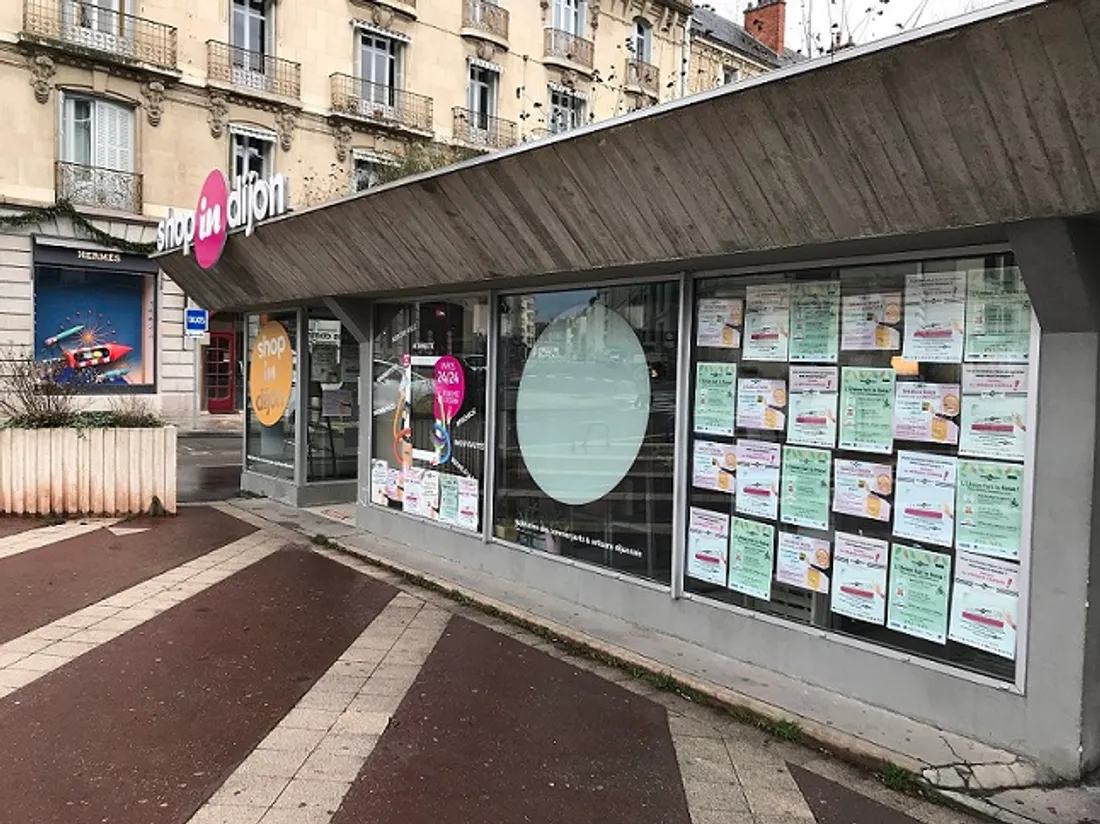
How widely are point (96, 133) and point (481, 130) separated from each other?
1132cm

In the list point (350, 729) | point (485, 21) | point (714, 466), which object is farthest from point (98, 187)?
point (350, 729)

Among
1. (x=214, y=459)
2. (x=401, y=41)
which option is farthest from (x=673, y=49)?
(x=214, y=459)

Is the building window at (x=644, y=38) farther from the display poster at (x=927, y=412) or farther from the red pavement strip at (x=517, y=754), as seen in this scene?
the red pavement strip at (x=517, y=754)

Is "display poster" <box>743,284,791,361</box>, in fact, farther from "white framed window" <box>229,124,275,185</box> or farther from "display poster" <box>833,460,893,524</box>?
"white framed window" <box>229,124,275,185</box>

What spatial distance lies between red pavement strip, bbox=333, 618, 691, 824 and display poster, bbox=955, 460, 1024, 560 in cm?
177

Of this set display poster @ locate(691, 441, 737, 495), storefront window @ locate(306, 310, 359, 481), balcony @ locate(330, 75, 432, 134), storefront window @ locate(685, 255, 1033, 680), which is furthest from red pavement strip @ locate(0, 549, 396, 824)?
balcony @ locate(330, 75, 432, 134)

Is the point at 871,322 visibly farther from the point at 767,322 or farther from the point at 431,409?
the point at 431,409

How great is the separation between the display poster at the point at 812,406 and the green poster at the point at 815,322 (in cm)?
8

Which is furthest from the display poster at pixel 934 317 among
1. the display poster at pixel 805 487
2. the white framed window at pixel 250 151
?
the white framed window at pixel 250 151

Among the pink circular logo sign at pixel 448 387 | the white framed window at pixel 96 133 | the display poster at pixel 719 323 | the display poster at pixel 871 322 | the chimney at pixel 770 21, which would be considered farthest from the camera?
the chimney at pixel 770 21

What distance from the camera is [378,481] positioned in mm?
8641

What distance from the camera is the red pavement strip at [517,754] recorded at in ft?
11.4

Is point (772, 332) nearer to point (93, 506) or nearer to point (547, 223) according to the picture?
point (547, 223)

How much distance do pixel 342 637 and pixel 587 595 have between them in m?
1.70
